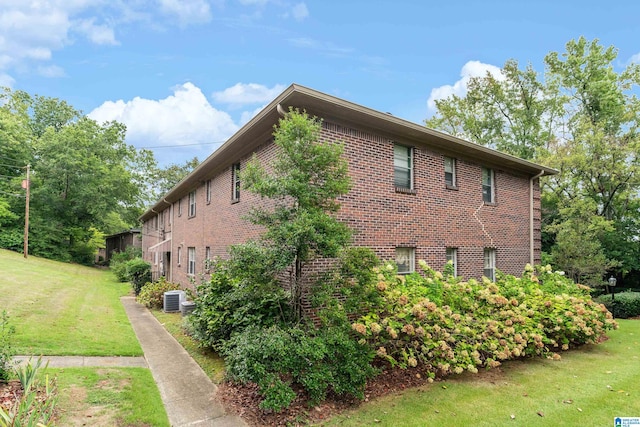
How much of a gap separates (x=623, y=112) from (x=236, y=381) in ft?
75.7

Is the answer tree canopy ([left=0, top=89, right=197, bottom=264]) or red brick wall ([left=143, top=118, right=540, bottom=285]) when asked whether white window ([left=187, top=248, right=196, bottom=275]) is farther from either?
tree canopy ([left=0, top=89, right=197, bottom=264])

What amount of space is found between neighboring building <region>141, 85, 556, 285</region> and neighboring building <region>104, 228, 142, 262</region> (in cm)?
2144

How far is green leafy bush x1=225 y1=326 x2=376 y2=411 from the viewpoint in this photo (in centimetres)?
454

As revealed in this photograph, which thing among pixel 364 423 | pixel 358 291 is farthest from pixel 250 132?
pixel 364 423

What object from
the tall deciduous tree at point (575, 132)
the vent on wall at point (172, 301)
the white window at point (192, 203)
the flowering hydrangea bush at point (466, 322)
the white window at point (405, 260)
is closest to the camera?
the flowering hydrangea bush at point (466, 322)

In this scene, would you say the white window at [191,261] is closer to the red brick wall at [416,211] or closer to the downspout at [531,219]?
the red brick wall at [416,211]

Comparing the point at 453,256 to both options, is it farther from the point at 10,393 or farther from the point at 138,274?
the point at 138,274

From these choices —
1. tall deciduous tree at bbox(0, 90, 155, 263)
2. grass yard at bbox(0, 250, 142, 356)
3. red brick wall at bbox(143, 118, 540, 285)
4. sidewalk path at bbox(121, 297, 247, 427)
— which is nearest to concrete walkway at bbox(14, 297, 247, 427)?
sidewalk path at bbox(121, 297, 247, 427)

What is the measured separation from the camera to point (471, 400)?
5.26 metres

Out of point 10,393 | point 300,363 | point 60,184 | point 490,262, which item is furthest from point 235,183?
point 60,184

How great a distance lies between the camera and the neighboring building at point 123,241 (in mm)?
32344

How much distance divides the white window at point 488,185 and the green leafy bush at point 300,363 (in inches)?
315

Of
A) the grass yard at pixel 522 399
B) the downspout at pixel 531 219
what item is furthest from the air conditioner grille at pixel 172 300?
the downspout at pixel 531 219

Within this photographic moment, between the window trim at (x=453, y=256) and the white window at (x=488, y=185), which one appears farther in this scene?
the white window at (x=488, y=185)
